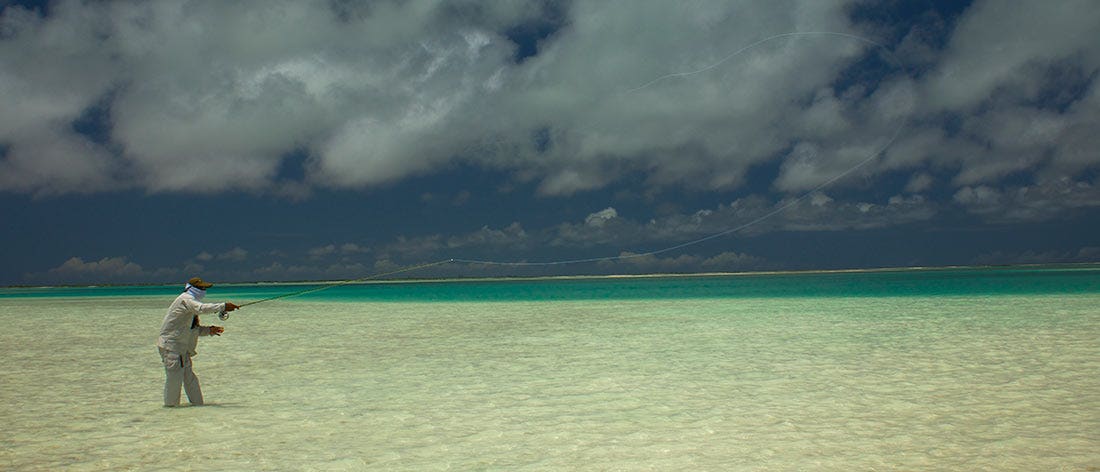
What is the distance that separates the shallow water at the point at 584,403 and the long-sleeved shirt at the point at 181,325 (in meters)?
0.82

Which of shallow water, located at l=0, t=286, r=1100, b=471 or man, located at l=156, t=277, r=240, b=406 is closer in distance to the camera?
shallow water, located at l=0, t=286, r=1100, b=471

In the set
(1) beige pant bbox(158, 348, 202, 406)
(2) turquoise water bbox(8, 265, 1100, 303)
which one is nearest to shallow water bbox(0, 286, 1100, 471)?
(1) beige pant bbox(158, 348, 202, 406)

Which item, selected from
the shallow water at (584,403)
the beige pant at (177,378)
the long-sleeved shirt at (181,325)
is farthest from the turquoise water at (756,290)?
the long-sleeved shirt at (181,325)

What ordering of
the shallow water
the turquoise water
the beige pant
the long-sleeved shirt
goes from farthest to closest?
the turquoise water
the beige pant
the long-sleeved shirt
the shallow water

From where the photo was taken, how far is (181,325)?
842cm

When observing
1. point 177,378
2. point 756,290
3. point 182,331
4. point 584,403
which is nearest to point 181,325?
point 182,331

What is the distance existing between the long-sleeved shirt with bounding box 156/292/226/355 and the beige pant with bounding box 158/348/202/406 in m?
0.09

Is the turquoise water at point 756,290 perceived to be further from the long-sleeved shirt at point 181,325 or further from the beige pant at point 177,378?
the long-sleeved shirt at point 181,325

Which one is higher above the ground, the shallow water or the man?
the man

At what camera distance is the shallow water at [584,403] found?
6410 millimetres

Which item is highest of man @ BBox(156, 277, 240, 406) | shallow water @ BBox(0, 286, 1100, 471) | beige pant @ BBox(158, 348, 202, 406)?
man @ BBox(156, 277, 240, 406)

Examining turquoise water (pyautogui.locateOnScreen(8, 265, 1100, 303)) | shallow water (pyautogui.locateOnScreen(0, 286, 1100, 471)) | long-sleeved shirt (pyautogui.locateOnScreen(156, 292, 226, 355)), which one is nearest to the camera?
shallow water (pyautogui.locateOnScreen(0, 286, 1100, 471))

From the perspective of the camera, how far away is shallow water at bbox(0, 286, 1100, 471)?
21.0 ft

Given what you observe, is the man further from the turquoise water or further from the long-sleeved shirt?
the turquoise water
